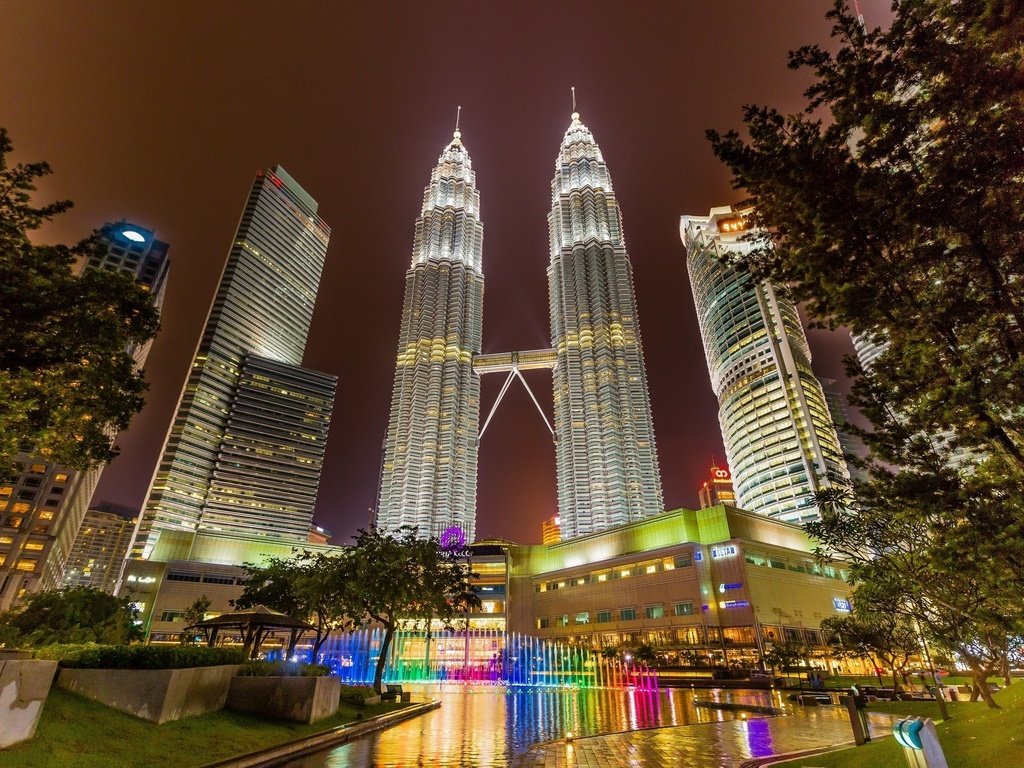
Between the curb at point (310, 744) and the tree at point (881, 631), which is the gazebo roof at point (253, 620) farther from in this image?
the tree at point (881, 631)

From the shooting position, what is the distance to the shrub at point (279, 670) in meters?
16.8

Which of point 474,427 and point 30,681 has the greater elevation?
point 474,427

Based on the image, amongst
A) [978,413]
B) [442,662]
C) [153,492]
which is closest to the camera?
[978,413]

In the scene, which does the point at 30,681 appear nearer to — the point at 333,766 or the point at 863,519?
the point at 333,766

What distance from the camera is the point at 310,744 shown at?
44.9 ft

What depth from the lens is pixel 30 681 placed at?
9297mm

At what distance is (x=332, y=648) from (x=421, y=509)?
178ft

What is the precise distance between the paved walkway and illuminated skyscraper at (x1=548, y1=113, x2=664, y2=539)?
111m

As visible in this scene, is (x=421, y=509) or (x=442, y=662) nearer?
(x=442, y=662)

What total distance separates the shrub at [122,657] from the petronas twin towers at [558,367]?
119m

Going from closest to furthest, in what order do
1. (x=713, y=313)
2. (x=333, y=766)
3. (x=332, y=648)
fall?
1. (x=333, y=766)
2. (x=332, y=648)
3. (x=713, y=313)

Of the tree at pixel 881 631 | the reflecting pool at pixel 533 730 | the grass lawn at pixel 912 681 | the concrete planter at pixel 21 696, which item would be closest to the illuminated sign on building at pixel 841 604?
the grass lawn at pixel 912 681

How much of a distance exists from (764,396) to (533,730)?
473 ft

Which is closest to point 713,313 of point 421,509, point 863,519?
point 421,509
